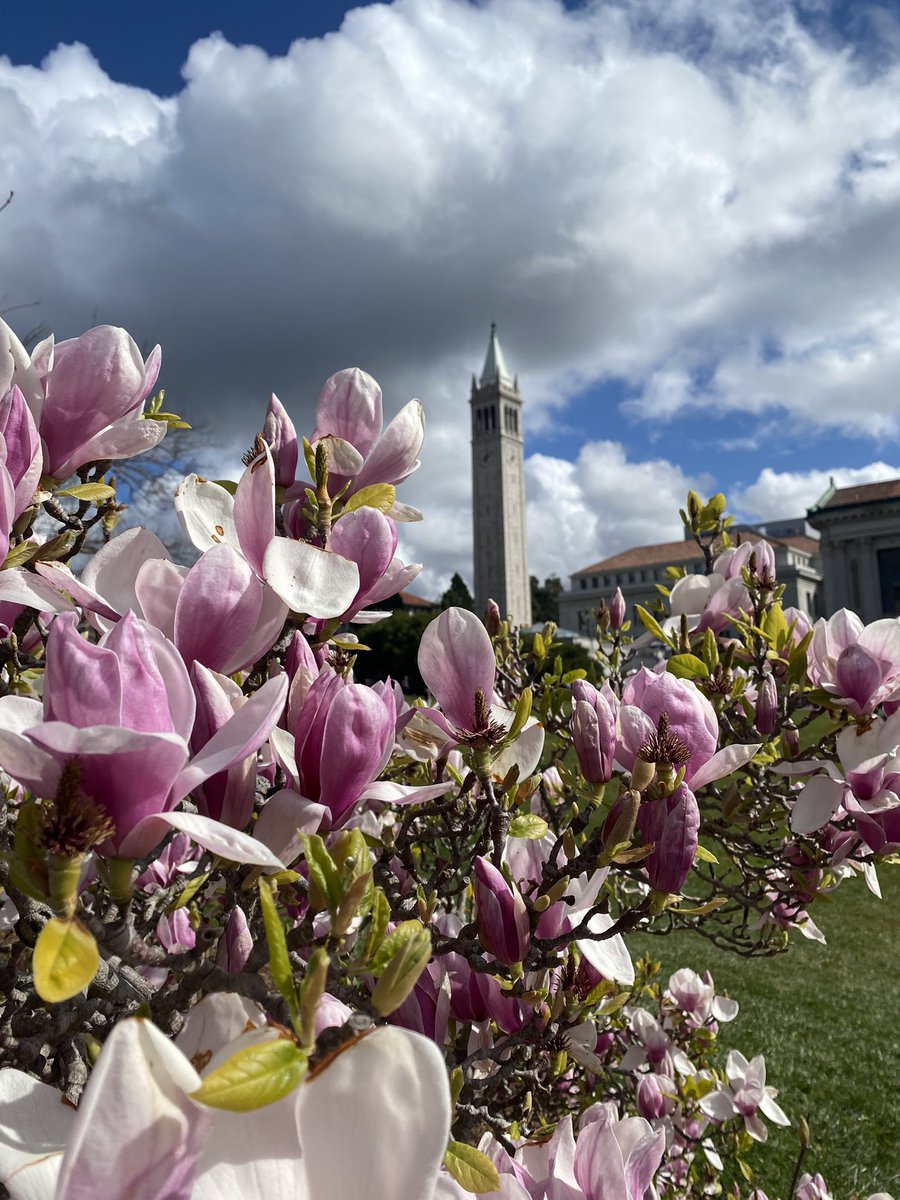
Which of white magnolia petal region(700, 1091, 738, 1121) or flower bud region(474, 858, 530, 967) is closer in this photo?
flower bud region(474, 858, 530, 967)

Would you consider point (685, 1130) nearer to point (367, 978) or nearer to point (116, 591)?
point (367, 978)

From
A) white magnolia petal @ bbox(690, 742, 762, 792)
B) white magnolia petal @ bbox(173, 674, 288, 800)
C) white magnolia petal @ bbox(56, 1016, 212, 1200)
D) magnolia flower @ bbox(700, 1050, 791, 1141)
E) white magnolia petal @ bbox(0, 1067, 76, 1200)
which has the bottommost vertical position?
magnolia flower @ bbox(700, 1050, 791, 1141)

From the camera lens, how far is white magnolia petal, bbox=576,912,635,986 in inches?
27.6

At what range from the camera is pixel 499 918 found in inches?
28.4

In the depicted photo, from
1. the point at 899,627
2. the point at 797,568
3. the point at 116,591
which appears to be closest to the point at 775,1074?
the point at 899,627

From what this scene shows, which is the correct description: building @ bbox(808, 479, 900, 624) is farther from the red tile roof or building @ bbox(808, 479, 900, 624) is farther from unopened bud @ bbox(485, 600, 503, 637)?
unopened bud @ bbox(485, 600, 503, 637)

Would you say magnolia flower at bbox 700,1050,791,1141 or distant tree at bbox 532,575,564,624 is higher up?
distant tree at bbox 532,575,564,624

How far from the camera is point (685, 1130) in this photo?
2.10m

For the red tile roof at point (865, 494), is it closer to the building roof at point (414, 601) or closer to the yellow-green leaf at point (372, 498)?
the building roof at point (414, 601)

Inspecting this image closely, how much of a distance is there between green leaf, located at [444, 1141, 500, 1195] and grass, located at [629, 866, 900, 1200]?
2446 millimetres

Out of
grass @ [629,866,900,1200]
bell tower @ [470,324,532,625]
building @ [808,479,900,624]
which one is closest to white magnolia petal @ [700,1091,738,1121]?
grass @ [629,866,900,1200]

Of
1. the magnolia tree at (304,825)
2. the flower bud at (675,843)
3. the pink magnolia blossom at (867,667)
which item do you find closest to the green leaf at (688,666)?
the magnolia tree at (304,825)

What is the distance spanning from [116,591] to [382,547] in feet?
0.76

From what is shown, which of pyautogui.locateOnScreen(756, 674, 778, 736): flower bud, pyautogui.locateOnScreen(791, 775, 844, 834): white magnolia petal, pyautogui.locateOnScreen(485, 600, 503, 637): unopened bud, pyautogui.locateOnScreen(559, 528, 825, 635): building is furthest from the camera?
pyautogui.locateOnScreen(559, 528, 825, 635): building
